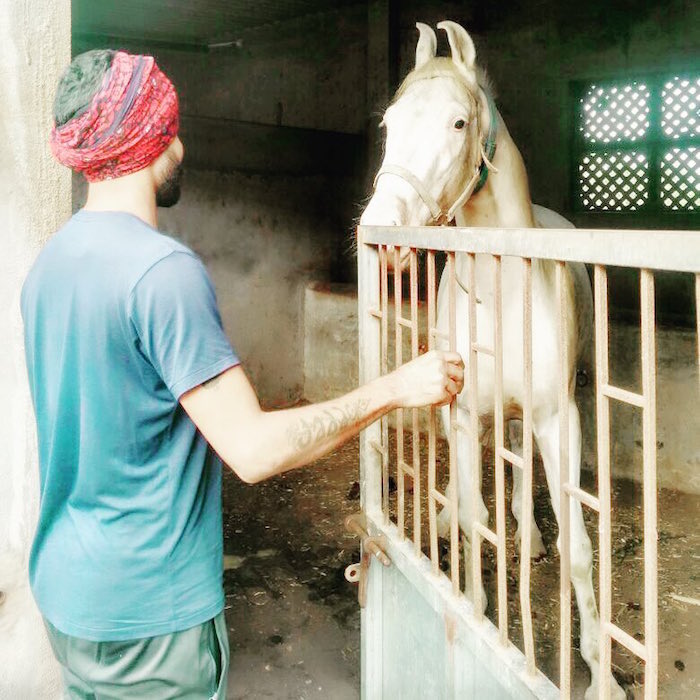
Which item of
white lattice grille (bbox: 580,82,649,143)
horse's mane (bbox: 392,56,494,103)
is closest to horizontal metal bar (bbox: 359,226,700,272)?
horse's mane (bbox: 392,56,494,103)

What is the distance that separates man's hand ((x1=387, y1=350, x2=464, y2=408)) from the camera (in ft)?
4.94

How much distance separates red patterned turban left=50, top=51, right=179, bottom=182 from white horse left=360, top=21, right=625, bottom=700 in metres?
1.03

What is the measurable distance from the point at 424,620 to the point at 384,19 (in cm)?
618

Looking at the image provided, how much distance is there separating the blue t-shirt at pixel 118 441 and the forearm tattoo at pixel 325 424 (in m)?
0.18

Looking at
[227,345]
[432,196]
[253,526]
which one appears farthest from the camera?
[253,526]

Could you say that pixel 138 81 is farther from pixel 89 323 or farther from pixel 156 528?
pixel 156 528

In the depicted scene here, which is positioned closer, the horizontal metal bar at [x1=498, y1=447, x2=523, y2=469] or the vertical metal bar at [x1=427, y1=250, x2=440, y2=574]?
the horizontal metal bar at [x1=498, y1=447, x2=523, y2=469]

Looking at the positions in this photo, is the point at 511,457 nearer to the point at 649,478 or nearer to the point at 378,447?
the point at 649,478

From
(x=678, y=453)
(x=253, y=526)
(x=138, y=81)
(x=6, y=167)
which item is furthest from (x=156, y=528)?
(x=678, y=453)

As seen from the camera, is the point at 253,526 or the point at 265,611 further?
the point at 253,526

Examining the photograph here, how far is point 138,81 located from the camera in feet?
4.36

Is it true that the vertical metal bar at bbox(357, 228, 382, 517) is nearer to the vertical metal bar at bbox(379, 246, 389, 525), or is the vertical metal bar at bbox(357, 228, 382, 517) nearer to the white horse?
the vertical metal bar at bbox(379, 246, 389, 525)

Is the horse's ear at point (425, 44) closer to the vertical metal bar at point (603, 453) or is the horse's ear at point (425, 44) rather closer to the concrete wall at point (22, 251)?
the concrete wall at point (22, 251)

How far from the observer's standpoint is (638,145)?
654 cm
